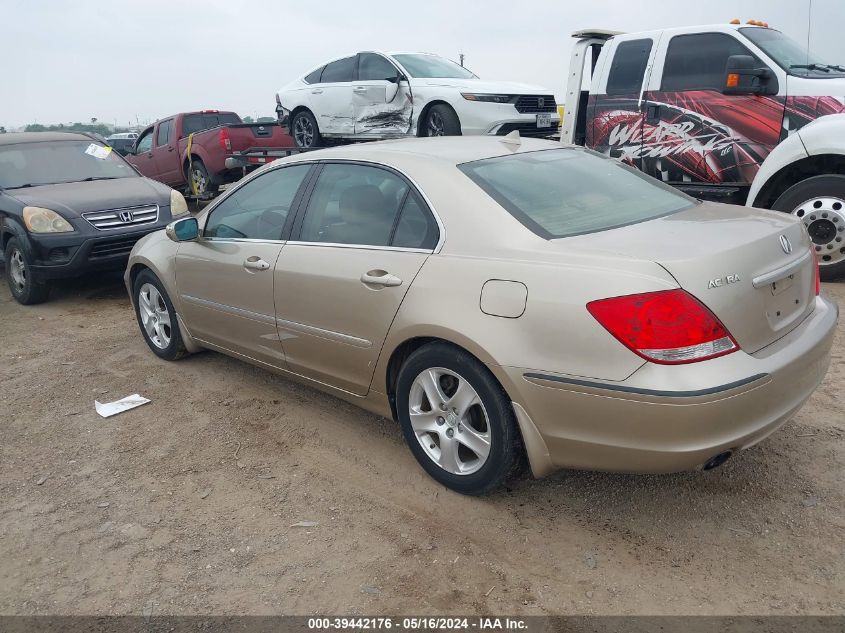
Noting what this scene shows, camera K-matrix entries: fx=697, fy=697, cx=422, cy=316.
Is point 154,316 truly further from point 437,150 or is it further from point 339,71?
point 339,71

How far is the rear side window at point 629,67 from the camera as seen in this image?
23.9 feet

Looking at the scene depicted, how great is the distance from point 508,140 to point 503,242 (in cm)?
118

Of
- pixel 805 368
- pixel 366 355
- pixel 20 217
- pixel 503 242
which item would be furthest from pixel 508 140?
pixel 20 217

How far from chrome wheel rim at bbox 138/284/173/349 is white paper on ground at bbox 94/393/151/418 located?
1.94 feet

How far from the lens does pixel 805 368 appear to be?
276cm

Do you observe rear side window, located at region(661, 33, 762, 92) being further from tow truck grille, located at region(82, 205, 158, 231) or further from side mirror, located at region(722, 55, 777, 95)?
tow truck grille, located at region(82, 205, 158, 231)

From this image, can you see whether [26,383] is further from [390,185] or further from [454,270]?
[454,270]

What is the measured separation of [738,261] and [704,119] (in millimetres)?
4842

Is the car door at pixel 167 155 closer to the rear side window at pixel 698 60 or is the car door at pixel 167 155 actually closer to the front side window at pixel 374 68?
the front side window at pixel 374 68

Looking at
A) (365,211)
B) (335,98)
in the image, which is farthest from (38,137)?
(365,211)

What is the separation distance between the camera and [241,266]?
160 inches

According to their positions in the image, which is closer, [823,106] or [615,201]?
[615,201]

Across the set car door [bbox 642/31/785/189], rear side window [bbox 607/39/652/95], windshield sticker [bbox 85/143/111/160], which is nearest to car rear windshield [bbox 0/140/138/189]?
windshield sticker [bbox 85/143/111/160]

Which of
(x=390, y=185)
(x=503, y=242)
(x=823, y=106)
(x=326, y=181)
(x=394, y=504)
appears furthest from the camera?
(x=823, y=106)
